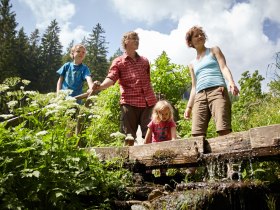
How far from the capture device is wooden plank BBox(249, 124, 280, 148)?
3.24m

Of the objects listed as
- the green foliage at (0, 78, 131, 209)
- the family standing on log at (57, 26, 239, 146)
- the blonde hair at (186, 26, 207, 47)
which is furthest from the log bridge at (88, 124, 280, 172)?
the blonde hair at (186, 26, 207, 47)

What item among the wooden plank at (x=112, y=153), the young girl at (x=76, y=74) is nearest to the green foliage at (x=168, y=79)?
the young girl at (x=76, y=74)

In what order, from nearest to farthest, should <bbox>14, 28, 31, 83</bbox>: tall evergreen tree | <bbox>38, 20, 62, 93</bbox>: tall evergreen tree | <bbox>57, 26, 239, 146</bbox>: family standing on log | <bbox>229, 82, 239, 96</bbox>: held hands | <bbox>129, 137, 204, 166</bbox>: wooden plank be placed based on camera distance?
<bbox>129, 137, 204, 166</bbox>: wooden plank
<bbox>229, 82, 239, 96</bbox>: held hands
<bbox>57, 26, 239, 146</bbox>: family standing on log
<bbox>14, 28, 31, 83</bbox>: tall evergreen tree
<bbox>38, 20, 62, 93</bbox>: tall evergreen tree

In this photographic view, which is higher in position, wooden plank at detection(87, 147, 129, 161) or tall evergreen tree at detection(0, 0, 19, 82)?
tall evergreen tree at detection(0, 0, 19, 82)

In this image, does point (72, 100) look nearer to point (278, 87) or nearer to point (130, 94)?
point (130, 94)

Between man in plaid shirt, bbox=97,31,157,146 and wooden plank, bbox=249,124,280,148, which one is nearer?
wooden plank, bbox=249,124,280,148

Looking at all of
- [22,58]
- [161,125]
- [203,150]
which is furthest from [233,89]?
[22,58]

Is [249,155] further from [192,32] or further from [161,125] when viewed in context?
[192,32]

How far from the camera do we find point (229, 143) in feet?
11.8

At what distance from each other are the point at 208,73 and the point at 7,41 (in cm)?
4032

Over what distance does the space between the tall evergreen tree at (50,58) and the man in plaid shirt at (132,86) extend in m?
40.7

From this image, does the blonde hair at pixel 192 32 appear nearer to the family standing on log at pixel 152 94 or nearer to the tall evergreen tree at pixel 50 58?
the family standing on log at pixel 152 94

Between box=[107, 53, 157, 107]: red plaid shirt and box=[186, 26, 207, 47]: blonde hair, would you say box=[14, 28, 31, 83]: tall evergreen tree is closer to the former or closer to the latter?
box=[107, 53, 157, 107]: red plaid shirt

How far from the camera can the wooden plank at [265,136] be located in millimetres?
3240
